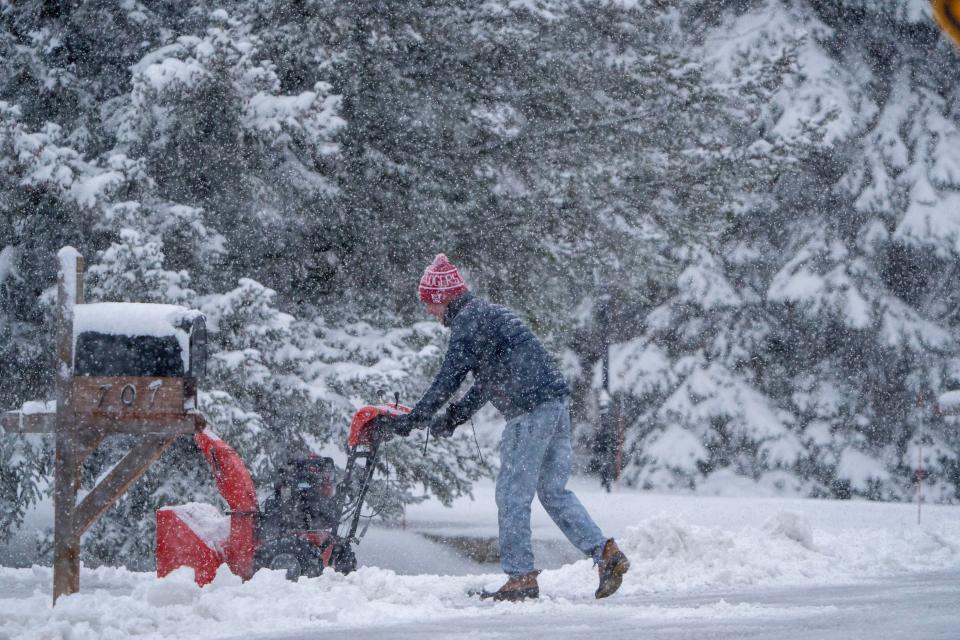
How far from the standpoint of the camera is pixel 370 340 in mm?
12148

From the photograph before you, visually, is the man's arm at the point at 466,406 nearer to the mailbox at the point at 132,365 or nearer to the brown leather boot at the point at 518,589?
the brown leather boot at the point at 518,589

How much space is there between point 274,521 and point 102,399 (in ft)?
5.25

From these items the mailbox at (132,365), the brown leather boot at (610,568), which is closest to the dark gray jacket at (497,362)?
the brown leather boot at (610,568)

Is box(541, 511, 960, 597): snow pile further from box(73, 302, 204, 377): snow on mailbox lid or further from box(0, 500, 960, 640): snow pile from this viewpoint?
box(73, 302, 204, 377): snow on mailbox lid

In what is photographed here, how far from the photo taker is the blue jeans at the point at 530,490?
670 centimetres

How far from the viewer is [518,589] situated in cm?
670

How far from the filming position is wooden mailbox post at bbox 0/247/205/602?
19.7 feet

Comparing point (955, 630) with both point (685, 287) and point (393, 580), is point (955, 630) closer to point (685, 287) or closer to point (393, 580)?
point (393, 580)

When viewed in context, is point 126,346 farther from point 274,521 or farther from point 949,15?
point 949,15

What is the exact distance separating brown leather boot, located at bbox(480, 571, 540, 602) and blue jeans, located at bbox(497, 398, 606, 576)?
0.04 metres

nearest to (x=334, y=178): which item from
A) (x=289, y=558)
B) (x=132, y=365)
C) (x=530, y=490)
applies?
(x=289, y=558)

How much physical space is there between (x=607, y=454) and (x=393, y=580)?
15313 millimetres

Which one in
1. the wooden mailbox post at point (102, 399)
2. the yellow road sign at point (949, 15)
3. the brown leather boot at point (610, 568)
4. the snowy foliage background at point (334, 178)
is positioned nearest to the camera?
the yellow road sign at point (949, 15)

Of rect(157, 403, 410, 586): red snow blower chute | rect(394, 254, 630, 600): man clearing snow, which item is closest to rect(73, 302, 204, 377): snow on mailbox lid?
rect(157, 403, 410, 586): red snow blower chute
